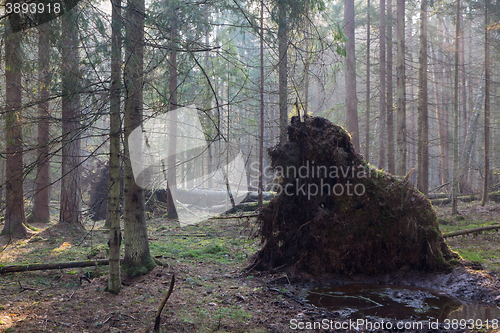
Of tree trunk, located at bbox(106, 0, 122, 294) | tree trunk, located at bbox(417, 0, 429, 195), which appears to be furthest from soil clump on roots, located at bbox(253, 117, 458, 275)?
tree trunk, located at bbox(417, 0, 429, 195)

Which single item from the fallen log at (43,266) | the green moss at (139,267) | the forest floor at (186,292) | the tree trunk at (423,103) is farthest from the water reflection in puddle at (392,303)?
the tree trunk at (423,103)

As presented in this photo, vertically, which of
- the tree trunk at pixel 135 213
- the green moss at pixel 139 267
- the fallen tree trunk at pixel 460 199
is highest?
the tree trunk at pixel 135 213

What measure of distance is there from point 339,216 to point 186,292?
331 cm

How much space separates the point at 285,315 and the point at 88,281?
363cm

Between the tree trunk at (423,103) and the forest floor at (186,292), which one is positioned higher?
the tree trunk at (423,103)

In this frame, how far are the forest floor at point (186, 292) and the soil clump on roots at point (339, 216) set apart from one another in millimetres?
360

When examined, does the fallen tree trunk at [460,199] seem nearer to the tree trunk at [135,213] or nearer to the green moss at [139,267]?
the green moss at [139,267]

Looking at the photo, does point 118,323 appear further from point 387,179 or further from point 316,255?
point 387,179

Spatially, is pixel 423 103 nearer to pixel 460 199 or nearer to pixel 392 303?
pixel 460 199

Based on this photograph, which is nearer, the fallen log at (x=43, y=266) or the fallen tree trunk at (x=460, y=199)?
Result: the fallen log at (x=43, y=266)

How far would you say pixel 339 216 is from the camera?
6.28 m

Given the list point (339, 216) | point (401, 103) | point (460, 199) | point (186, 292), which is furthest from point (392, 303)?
point (460, 199)

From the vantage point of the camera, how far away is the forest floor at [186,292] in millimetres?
3957

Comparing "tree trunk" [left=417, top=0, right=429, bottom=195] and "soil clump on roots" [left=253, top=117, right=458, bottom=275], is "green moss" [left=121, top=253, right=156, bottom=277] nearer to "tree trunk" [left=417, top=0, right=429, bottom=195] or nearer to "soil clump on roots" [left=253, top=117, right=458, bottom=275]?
"soil clump on roots" [left=253, top=117, right=458, bottom=275]
